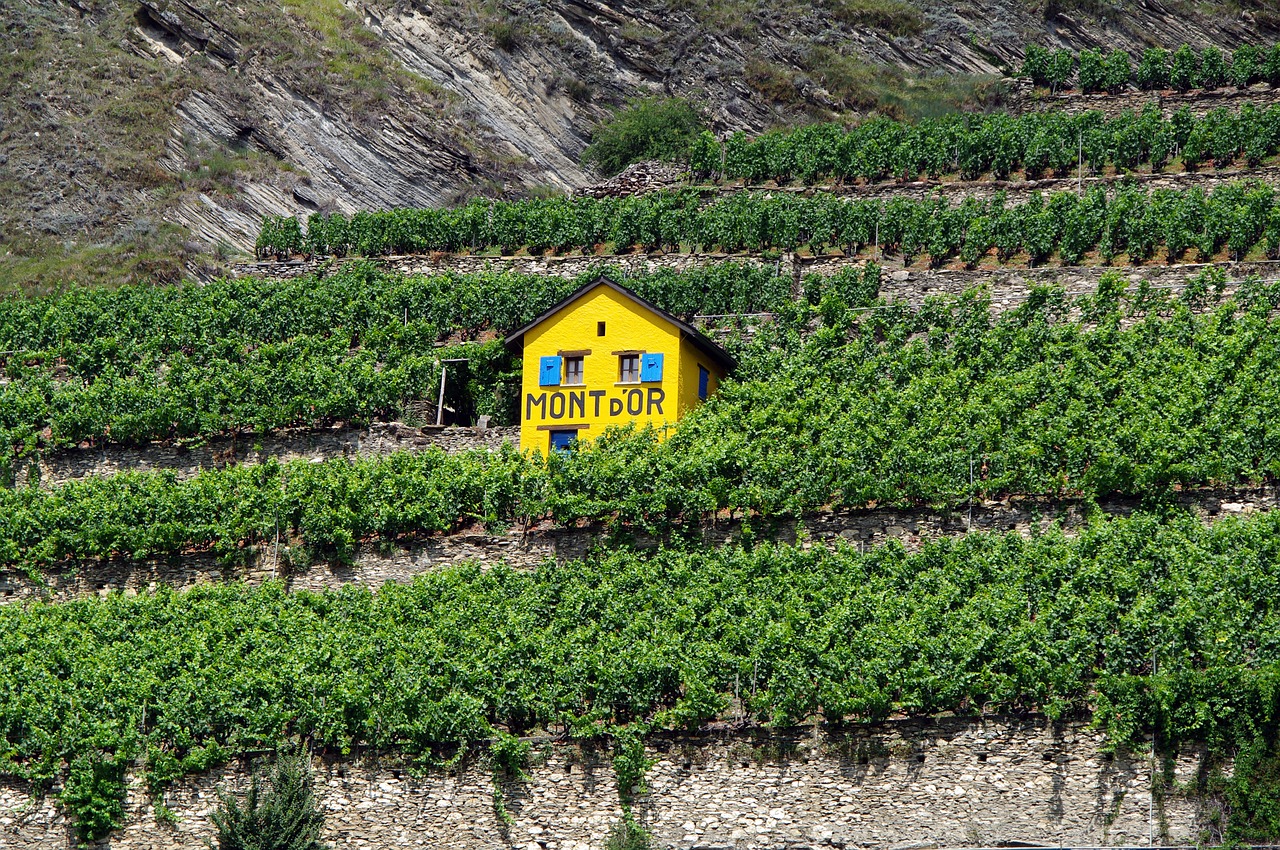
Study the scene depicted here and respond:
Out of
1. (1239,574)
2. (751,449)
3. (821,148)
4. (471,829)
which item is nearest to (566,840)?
(471,829)

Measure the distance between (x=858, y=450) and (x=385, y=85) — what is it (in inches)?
1148

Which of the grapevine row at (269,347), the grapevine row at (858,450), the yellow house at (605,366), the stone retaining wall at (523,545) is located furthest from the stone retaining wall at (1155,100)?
the stone retaining wall at (523,545)

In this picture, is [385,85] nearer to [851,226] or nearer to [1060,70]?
[851,226]

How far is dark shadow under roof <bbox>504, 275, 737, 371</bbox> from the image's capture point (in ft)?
115

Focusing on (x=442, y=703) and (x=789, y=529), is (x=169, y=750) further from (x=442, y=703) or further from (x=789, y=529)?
(x=789, y=529)

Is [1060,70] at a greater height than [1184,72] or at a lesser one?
greater

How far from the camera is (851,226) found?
4038 centimetres

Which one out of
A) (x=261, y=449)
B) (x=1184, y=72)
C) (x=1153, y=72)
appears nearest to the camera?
(x=261, y=449)

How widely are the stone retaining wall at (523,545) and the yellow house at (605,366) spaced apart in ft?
11.5

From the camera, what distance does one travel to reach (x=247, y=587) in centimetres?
3272

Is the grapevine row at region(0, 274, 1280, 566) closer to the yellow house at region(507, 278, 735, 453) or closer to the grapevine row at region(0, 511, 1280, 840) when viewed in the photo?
the yellow house at region(507, 278, 735, 453)

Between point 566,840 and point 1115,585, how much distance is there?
9.49m

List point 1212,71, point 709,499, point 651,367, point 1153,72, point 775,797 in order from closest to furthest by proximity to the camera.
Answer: point 775,797 < point 709,499 < point 651,367 < point 1212,71 < point 1153,72

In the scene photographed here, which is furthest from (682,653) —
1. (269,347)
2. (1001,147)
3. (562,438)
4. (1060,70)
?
(1060,70)
